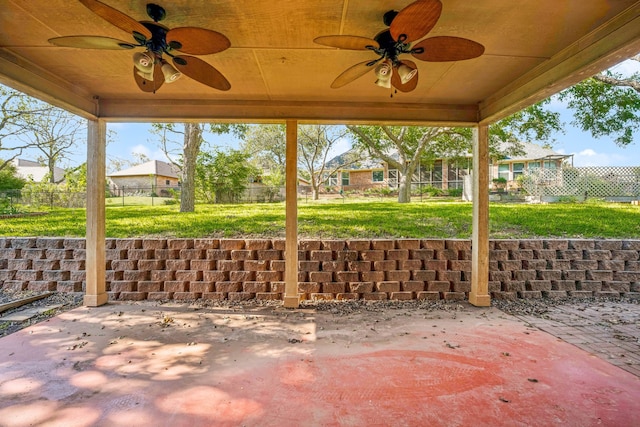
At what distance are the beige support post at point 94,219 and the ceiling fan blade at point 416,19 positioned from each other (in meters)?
3.85

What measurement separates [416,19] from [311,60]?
49.3 inches

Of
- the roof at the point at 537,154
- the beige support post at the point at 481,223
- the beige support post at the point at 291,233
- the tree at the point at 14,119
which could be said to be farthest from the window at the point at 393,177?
the tree at the point at 14,119

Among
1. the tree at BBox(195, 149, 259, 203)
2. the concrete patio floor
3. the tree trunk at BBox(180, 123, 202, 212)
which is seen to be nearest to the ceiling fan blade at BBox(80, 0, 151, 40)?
the concrete patio floor

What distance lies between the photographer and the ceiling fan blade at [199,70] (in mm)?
2234

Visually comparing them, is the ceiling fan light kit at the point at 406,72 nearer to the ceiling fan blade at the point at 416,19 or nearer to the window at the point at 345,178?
the ceiling fan blade at the point at 416,19

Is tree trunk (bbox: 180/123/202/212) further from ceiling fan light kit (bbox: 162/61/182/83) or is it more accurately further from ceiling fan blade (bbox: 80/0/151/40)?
ceiling fan blade (bbox: 80/0/151/40)

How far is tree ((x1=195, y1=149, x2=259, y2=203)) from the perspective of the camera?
34.5 feet

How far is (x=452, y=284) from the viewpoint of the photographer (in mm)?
4340

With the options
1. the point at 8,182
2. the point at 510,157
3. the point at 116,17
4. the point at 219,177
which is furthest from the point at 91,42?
the point at 510,157

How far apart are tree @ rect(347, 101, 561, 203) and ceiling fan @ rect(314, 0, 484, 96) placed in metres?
→ 6.56

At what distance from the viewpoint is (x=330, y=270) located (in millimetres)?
4273

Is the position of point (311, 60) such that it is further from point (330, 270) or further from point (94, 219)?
point (94, 219)

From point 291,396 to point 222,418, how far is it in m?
0.46

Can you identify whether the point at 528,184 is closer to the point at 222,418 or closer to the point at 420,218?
the point at 420,218
